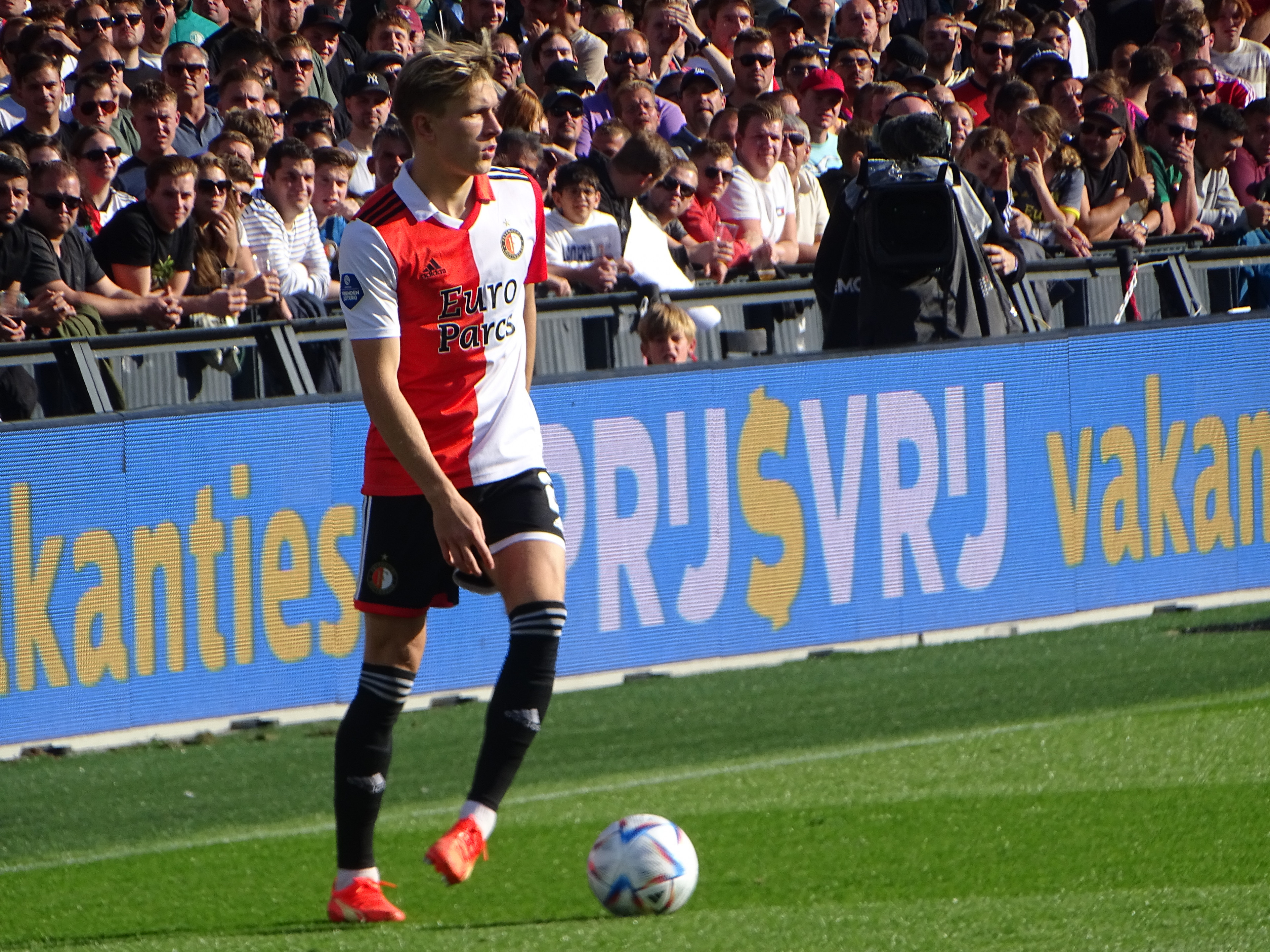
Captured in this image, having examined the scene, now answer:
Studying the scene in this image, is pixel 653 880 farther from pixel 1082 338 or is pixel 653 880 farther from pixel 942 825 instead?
pixel 1082 338

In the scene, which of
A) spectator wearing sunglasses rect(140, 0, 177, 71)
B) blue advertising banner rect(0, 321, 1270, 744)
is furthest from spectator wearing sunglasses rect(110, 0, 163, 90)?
blue advertising banner rect(0, 321, 1270, 744)

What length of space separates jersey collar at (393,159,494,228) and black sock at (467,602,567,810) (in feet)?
3.07

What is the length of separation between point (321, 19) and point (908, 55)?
5107mm

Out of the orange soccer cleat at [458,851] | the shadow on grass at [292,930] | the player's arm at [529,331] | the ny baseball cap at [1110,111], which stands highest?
the ny baseball cap at [1110,111]

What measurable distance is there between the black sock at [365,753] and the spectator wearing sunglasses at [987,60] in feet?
38.6

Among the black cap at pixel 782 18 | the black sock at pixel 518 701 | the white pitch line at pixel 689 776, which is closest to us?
the black sock at pixel 518 701

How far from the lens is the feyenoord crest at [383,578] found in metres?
4.79

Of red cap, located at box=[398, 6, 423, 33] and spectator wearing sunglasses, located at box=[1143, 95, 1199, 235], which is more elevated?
red cap, located at box=[398, 6, 423, 33]

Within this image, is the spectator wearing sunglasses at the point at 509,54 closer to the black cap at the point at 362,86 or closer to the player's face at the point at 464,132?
the black cap at the point at 362,86

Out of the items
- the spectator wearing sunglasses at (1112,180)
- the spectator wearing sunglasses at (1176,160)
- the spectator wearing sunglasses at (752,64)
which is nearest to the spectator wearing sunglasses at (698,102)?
the spectator wearing sunglasses at (752,64)

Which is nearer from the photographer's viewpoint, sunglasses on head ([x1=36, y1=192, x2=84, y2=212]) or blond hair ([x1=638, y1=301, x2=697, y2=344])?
sunglasses on head ([x1=36, y1=192, x2=84, y2=212])

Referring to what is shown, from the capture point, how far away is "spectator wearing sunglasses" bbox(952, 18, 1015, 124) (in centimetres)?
1571

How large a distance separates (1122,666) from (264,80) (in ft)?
21.7

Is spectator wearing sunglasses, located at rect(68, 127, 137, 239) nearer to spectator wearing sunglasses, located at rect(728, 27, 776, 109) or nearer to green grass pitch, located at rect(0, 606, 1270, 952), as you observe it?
green grass pitch, located at rect(0, 606, 1270, 952)
